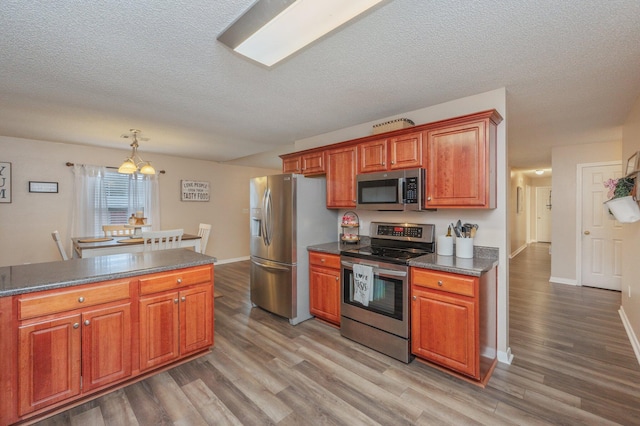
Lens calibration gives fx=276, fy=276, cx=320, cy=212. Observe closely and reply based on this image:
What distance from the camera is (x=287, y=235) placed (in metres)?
3.29

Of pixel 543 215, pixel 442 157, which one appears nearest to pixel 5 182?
pixel 442 157

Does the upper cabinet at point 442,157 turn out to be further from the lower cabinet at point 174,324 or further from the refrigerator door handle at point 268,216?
the lower cabinet at point 174,324

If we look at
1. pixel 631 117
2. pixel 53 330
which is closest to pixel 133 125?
pixel 53 330

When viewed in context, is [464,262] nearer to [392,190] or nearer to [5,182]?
[392,190]

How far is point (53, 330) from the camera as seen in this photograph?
1.77 meters

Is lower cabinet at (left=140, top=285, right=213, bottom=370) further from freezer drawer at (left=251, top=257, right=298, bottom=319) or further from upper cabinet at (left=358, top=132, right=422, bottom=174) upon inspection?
upper cabinet at (left=358, top=132, right=422, bottom=174)

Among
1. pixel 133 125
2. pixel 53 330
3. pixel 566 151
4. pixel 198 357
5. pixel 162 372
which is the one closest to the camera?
pixel 53 330

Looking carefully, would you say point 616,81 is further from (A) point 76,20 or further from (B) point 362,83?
(A) point 76,20

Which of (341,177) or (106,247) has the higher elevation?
(341,177)

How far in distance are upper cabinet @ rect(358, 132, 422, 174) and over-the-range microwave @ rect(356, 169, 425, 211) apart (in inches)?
3.1

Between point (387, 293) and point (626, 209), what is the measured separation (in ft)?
7.22

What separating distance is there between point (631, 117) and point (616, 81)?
3.59ft

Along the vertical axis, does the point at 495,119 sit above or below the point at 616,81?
below

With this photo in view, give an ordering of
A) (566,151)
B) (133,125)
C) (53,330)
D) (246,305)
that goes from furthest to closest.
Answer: (566,151) < (246,305) < (133,125) < (53,330)
